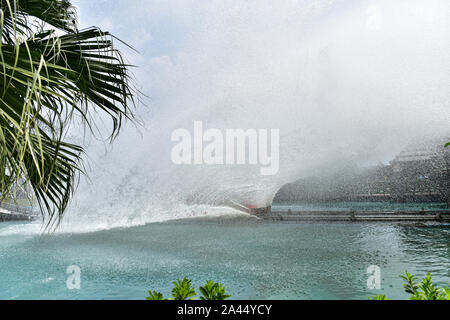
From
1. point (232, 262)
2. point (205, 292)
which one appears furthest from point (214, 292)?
point (232, 262)

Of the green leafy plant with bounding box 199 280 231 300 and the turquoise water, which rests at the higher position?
the green leafy plant with bounding box 199 280 231 300

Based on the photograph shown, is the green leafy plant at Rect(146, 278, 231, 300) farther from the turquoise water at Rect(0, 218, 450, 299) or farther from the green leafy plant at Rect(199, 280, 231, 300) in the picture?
the turquoise water at Rect(0, 218, 450, 299)

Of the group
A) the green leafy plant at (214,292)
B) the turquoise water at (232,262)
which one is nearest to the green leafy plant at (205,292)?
the green leafy plant at (214,292)

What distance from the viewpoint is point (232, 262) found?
7805mm

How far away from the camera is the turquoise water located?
5691mm

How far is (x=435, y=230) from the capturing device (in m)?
12.9

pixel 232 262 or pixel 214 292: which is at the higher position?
pixel 214 292

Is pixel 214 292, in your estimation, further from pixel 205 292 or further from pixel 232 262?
pixel 232 262

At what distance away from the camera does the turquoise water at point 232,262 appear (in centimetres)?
569

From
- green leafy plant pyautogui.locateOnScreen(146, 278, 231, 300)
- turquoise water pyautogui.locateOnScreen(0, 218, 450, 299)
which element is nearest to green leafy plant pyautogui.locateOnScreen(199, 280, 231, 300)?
green leafy plant pyautogui.locateOnScreen(146, 278, 231, 300)

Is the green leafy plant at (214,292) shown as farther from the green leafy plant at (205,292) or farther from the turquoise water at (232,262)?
the turquoise water at (232,262)
